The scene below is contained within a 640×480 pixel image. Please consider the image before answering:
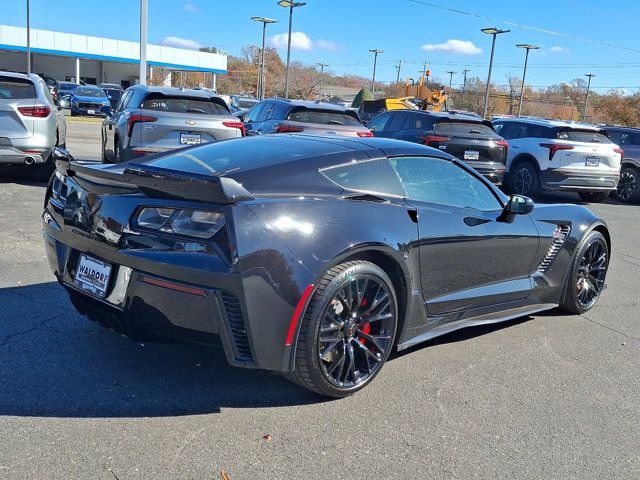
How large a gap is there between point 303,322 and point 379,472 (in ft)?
2.67

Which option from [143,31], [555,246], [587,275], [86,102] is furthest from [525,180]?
[86,102]

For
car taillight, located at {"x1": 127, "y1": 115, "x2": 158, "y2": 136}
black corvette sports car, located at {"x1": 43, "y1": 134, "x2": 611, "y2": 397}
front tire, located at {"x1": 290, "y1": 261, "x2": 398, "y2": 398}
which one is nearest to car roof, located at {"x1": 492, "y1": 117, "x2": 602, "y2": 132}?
car taillight, located at {"x1": 127, "y1": 115, "x2": 158, "y2": 136}

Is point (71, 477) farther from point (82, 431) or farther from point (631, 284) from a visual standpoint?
point (631, 284)

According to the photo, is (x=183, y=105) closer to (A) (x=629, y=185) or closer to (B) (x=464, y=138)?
(B) (x=464, y=138)

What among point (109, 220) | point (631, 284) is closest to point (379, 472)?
point (109, 220)

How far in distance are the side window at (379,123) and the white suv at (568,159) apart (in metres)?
2.96

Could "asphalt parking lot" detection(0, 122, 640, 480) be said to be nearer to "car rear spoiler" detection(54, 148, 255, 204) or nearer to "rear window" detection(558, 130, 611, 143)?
"car rear spoiler" detection(54, 148, 255, 204)

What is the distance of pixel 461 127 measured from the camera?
11828 mm

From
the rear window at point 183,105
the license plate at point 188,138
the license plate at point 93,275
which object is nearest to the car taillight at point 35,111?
the rear window at point 183,105

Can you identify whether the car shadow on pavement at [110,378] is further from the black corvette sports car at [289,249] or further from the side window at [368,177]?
the side window at [368,177]

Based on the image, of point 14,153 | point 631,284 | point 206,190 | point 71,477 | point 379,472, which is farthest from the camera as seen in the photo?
point 14,153

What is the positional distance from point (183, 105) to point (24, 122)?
233 cm

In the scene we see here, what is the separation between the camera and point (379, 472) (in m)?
2.83

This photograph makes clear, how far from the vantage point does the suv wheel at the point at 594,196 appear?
14.0m
